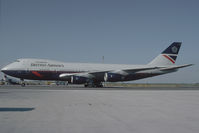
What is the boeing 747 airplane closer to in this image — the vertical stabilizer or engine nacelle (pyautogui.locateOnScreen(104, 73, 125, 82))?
engine nacelle (pyautogui.locateOnScreen(104, 73, 125, 82))

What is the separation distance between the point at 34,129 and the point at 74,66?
91.3 ft

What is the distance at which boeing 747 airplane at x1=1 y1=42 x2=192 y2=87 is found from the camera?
98.5ft

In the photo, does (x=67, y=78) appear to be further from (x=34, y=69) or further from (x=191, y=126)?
(x=191, y=126)

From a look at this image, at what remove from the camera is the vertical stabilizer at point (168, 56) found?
38531 millimetres

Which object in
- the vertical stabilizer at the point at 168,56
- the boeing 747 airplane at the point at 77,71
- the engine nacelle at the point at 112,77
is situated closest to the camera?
the boeing 747 airplane at the point at 77,71

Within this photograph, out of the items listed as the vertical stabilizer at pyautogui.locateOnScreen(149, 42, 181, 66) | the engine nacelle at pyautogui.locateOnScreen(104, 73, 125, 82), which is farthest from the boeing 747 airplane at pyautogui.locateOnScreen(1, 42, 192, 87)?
the vertical stabilizer at pyautogui.locateOnScreen(149, 42, 181, 66)

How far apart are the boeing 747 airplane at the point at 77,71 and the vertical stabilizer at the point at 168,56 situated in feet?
9.76

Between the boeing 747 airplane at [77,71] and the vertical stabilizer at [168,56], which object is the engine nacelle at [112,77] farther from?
the vertical stabilizer at [168,56]

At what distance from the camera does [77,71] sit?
32031 mm

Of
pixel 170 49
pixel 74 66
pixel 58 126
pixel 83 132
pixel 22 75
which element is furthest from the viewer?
pixel 170 49

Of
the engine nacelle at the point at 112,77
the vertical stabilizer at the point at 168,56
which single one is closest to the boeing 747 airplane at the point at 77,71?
the engine nacelle at the point at 112,77

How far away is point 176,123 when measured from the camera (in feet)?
17.8

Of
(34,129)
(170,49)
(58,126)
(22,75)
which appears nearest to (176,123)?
(58,126)

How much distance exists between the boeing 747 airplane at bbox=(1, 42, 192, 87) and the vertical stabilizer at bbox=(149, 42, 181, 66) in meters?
2.98
